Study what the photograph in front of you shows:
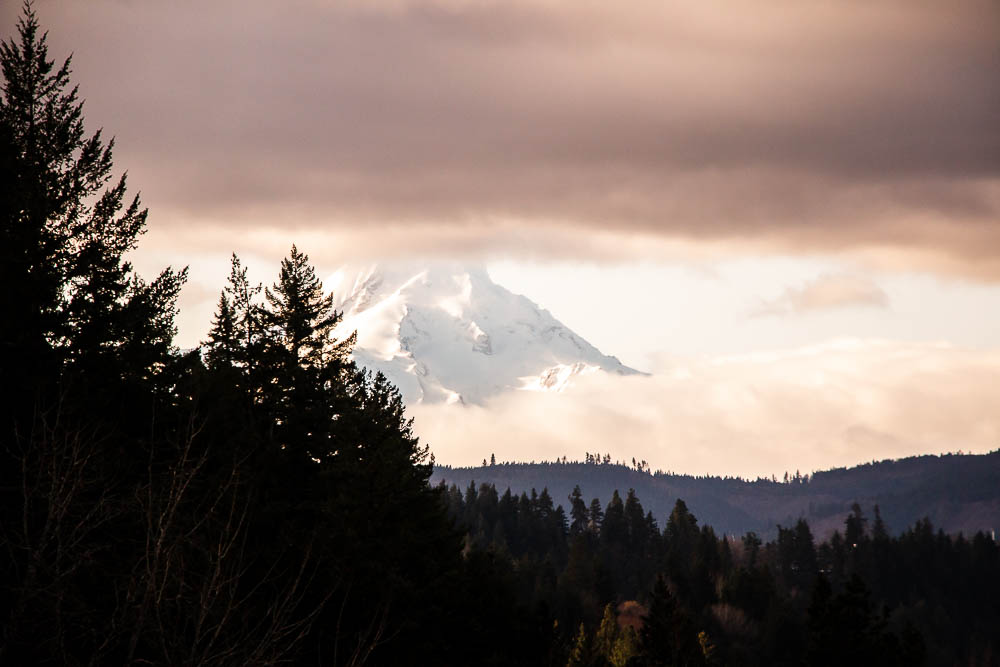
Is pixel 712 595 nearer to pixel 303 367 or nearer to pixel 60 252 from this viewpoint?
pixel 303 367

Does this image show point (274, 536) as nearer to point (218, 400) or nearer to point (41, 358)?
point (218, 400)

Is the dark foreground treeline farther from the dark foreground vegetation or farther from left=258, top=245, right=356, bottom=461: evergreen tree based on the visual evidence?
left=258, top=245, right=356, bottom=461: evergreen tree

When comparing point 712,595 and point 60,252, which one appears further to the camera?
point 712,595

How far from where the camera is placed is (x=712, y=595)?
136m

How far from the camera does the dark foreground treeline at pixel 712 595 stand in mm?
67625

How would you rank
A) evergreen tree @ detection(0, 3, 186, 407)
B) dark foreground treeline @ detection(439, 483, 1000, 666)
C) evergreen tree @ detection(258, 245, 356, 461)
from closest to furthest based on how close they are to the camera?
1. evergreen tree @ detection(0, 3, 186, 407)
2. evergreen tree @ detection(258, 245, 356, 461)
3. dark foreground treeline @ detection(439, 483, 1000, 666)

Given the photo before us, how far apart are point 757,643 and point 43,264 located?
10745 cm

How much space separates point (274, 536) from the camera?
36781 millimetres

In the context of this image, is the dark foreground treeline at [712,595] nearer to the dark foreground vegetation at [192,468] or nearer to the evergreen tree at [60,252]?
the dark foreground vegetation at [192,468]

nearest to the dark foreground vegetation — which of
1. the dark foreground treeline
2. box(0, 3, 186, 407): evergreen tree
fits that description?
box(0, 3, 186, 407): evergreen tree

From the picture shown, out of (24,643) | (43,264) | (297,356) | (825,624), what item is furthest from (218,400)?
(825,624)

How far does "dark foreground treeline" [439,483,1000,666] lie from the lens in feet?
222

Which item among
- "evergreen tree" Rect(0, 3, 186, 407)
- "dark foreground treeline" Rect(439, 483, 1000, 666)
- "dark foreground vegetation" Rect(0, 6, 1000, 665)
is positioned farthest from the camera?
"dark foreground treeline" Rect(439, 483, 1000, 666)

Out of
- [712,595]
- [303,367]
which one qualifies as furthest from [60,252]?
[712,595]
